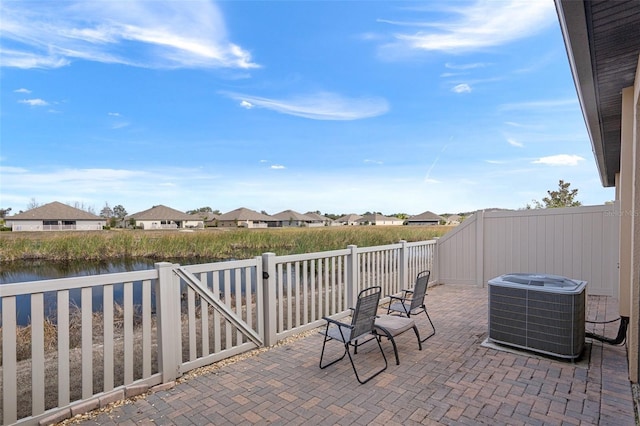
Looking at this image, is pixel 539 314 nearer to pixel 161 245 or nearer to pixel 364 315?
pixel 364 315

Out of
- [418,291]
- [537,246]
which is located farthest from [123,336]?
[537,246]

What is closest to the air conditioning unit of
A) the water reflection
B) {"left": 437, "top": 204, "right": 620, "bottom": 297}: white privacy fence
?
{"left": 437, "top": 204, "right": 620, "bottom": 297}: white privacy fence

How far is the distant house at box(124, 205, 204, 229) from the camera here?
5066 cm

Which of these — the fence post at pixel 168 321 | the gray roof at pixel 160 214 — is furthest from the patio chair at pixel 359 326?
the gray roof at pixel 160 214

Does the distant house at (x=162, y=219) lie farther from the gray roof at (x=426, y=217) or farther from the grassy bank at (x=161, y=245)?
the gray roof at (x=426, y=217)

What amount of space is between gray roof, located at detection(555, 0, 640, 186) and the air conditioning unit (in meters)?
2.00

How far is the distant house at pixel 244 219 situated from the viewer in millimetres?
56206

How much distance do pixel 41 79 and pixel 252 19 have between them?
21.3 feet

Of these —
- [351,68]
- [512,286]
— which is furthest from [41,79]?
[512,286]

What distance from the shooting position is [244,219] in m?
56.6

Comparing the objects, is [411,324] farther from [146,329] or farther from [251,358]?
[146,329]

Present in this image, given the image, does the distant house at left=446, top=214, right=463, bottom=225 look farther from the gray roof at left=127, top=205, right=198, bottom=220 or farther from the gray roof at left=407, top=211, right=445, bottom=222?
the gray roof at left=127, top=205, right=198, bottom=220

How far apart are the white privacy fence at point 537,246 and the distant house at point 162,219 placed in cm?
5005

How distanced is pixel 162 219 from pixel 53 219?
14.0 metres
